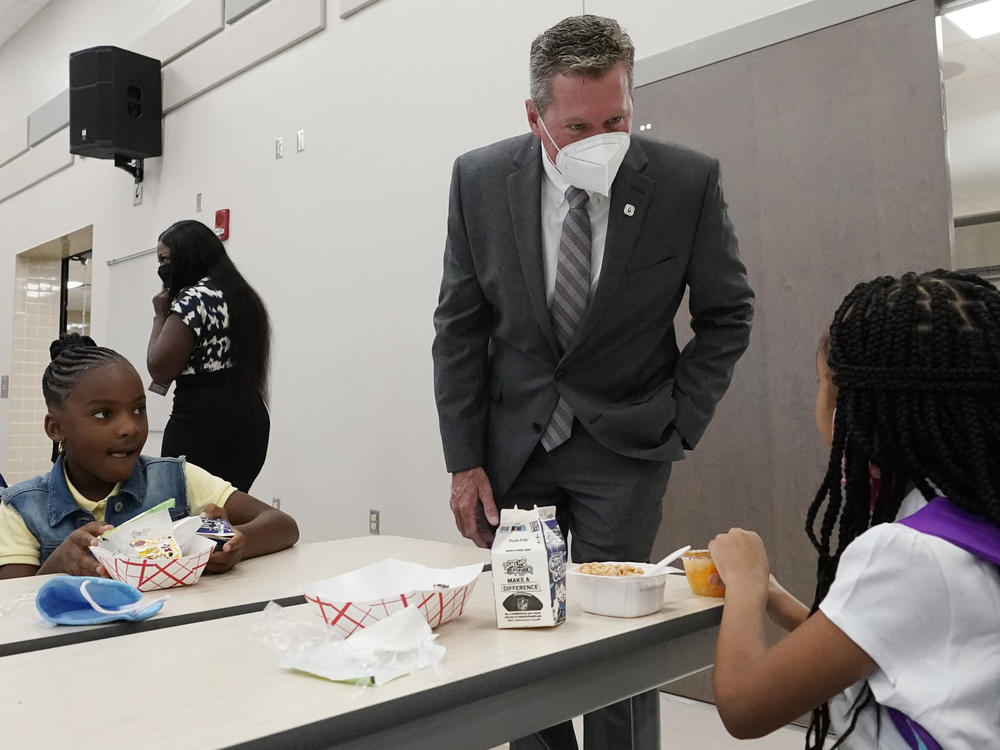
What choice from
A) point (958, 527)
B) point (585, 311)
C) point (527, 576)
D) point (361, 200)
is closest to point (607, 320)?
point (585, 311)

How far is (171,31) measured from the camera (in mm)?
5168

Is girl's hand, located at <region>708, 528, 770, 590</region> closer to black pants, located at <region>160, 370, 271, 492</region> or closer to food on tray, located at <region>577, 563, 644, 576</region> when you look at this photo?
food on tray, located at <region>577, 563, 644, 576</region>

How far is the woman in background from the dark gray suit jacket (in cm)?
94

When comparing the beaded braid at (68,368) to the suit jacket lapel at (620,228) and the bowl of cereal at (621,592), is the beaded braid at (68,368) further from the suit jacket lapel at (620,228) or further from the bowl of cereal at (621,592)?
the bowl of cereal at (621,592)

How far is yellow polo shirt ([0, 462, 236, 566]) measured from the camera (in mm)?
1479

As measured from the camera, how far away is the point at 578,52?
1524 mm

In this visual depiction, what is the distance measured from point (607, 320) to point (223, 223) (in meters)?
3.63

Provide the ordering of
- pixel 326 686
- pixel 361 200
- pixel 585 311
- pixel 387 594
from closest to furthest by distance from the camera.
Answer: pixel 326 686
pixel 387 594
pixel 585 311
pixel 361 200

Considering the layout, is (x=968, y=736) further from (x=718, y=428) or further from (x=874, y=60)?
(x=874, y=60)

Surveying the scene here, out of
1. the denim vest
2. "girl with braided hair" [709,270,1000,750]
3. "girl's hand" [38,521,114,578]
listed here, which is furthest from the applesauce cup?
the denim vest

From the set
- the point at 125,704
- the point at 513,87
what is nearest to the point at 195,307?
the point at 513,87

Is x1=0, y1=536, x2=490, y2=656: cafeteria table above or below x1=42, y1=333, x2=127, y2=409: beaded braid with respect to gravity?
below

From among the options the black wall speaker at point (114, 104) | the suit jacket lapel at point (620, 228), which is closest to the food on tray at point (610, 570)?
the suit jacket lapel at point (620, 228)

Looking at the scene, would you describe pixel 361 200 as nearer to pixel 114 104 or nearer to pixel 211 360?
pixel 211 360
